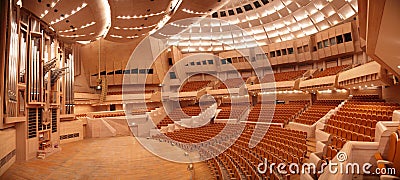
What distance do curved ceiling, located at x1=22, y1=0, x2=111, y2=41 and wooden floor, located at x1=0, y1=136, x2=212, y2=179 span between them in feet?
12.3

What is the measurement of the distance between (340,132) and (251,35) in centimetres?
1350

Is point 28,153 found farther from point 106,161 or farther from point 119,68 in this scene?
point 119,68

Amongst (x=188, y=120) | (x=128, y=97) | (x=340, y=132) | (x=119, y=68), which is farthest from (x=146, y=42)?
(x=340, y=132)

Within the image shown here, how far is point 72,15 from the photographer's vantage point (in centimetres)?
831

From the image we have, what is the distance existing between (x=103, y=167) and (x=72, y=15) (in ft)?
14.5

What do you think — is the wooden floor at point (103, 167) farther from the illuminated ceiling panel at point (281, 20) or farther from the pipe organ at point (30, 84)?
the illuminated ceiling panel at point (281, 20)

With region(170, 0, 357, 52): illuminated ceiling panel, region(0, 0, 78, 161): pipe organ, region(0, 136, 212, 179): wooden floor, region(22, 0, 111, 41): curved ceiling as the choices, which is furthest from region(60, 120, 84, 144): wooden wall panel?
region(170, 0, 357, 52): illuminated ceiling panel

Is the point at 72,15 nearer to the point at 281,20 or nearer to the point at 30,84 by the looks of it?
the point at 30,84

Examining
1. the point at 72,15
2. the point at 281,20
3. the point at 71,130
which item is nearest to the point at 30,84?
the point at 72,15

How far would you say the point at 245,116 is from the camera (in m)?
13.0

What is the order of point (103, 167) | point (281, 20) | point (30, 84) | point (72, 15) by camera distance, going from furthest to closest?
point (281, 20), point (72, 15), point (30, 84), point (103, 167)

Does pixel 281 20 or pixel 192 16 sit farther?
pixel 281 20

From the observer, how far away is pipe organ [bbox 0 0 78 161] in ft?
18.6

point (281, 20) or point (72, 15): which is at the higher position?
point (281, 20)
